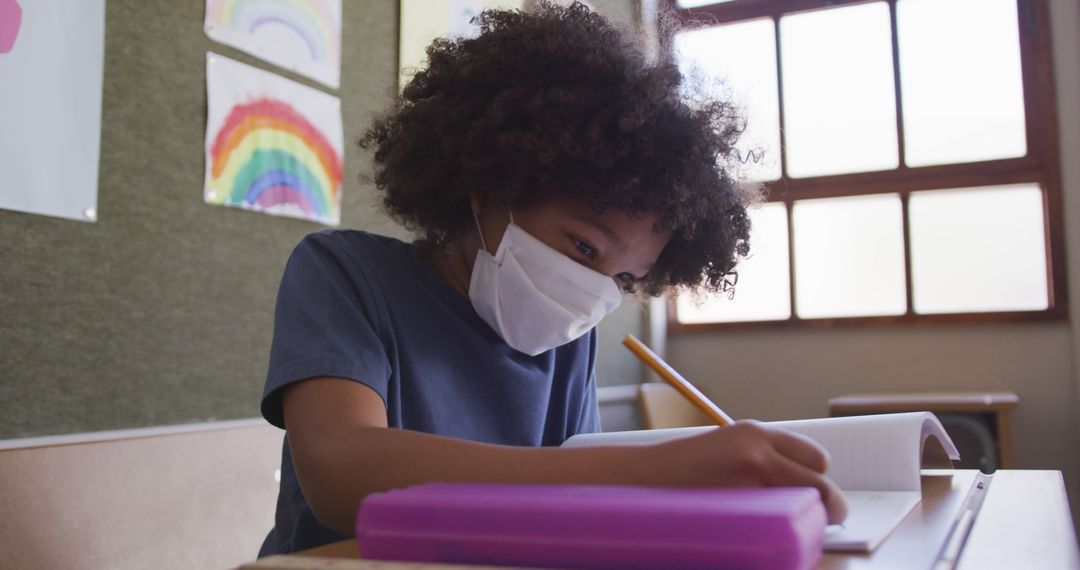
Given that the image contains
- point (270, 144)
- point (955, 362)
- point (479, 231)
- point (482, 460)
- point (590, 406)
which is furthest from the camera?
point (955, 362)

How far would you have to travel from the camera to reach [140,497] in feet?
4.17

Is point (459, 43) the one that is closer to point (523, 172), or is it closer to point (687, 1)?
point (523, 172)

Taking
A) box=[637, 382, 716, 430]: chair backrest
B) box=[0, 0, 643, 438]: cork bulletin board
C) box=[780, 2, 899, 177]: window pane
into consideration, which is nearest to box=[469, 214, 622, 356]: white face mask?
box=[0, 0, 643, 438]: cork bulletin board

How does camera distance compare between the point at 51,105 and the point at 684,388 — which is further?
the point at 51,105

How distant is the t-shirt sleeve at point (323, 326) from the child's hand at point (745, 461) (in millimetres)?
294

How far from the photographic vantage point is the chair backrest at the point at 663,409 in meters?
2.60

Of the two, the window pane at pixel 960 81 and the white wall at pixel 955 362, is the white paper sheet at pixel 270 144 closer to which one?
Result: the white wall at pixel 955 362

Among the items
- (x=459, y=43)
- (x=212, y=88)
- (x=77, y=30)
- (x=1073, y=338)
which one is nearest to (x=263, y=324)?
(x=212, y=88)

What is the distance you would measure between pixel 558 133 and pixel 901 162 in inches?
105

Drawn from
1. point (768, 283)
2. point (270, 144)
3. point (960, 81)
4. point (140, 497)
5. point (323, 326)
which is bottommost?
point (140, 497)

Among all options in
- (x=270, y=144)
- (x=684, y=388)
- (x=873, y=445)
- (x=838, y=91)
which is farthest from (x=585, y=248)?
(x=838, y=91)

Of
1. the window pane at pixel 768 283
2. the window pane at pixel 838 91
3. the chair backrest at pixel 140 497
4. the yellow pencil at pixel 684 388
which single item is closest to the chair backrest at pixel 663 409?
the window pane at pixel 768 283

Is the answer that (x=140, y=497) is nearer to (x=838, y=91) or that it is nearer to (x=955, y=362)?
(x=955, y=362)

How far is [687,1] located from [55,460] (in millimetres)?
3060
